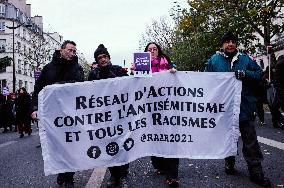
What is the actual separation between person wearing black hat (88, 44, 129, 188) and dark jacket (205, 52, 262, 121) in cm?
135

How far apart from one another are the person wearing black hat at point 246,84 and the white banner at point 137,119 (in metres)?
0.12

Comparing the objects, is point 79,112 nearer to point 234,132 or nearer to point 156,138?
point 156,138

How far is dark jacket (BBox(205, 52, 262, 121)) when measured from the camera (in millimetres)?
5871

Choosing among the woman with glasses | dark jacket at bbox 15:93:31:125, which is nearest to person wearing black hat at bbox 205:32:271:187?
the woman with glasses

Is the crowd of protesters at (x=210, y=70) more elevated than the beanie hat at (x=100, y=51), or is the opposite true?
the beanie hat at (x=100, y=51)

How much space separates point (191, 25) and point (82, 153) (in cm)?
2406

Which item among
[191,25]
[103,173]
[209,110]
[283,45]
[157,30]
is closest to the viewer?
[209,110]

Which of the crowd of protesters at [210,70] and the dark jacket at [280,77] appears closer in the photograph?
the crowd of protesters at [210,70]

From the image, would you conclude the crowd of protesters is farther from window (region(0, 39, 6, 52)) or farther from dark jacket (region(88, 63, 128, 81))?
A: window (region(0, 39, 6, 52))

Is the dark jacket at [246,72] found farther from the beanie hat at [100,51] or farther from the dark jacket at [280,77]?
the beanie hat at [100,51]

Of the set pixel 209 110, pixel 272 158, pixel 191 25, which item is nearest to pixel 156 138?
pixel 209 110

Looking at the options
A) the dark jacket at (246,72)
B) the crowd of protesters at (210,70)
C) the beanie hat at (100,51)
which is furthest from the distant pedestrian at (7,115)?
A: the dark jacket at (246,72)

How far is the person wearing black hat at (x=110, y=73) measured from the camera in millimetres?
5789

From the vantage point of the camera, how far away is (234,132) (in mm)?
5898
